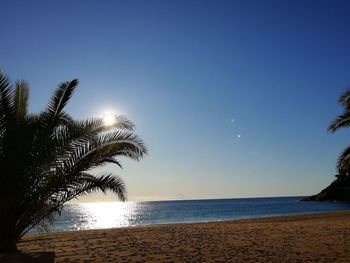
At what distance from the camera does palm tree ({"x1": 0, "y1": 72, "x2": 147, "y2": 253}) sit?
893 centimetres

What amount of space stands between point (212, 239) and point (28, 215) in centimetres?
880

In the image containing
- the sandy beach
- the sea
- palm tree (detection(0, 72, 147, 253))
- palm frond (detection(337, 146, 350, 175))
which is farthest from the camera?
the sea

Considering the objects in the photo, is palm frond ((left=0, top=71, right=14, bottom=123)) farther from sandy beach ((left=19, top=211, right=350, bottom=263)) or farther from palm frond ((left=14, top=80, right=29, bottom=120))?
sandy beach ((left=19, top=211, right=350, bottom=263))

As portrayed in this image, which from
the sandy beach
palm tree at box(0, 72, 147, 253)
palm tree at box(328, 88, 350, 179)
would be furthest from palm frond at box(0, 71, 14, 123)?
palm tree at box(328, 88, 350, 179)

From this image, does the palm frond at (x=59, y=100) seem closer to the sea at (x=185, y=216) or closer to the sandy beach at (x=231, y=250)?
the sandy beach at (x=231, y=250)

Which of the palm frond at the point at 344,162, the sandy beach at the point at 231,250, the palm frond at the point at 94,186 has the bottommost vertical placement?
the sandy beach at the point at 231,250

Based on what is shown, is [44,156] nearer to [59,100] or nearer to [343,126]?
[59,100]

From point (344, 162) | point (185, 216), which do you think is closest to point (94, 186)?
point (344, 162)

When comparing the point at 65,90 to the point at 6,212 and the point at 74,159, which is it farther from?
the point at 6,212

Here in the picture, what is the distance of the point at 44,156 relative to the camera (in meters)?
9.18

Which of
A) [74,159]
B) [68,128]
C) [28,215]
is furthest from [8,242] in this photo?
[68,128]

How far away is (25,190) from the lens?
9.07 meters

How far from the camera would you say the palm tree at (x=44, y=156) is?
893 cm

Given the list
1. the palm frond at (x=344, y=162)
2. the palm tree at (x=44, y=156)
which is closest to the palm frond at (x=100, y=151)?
the palm tree at (x=44, y=156)
